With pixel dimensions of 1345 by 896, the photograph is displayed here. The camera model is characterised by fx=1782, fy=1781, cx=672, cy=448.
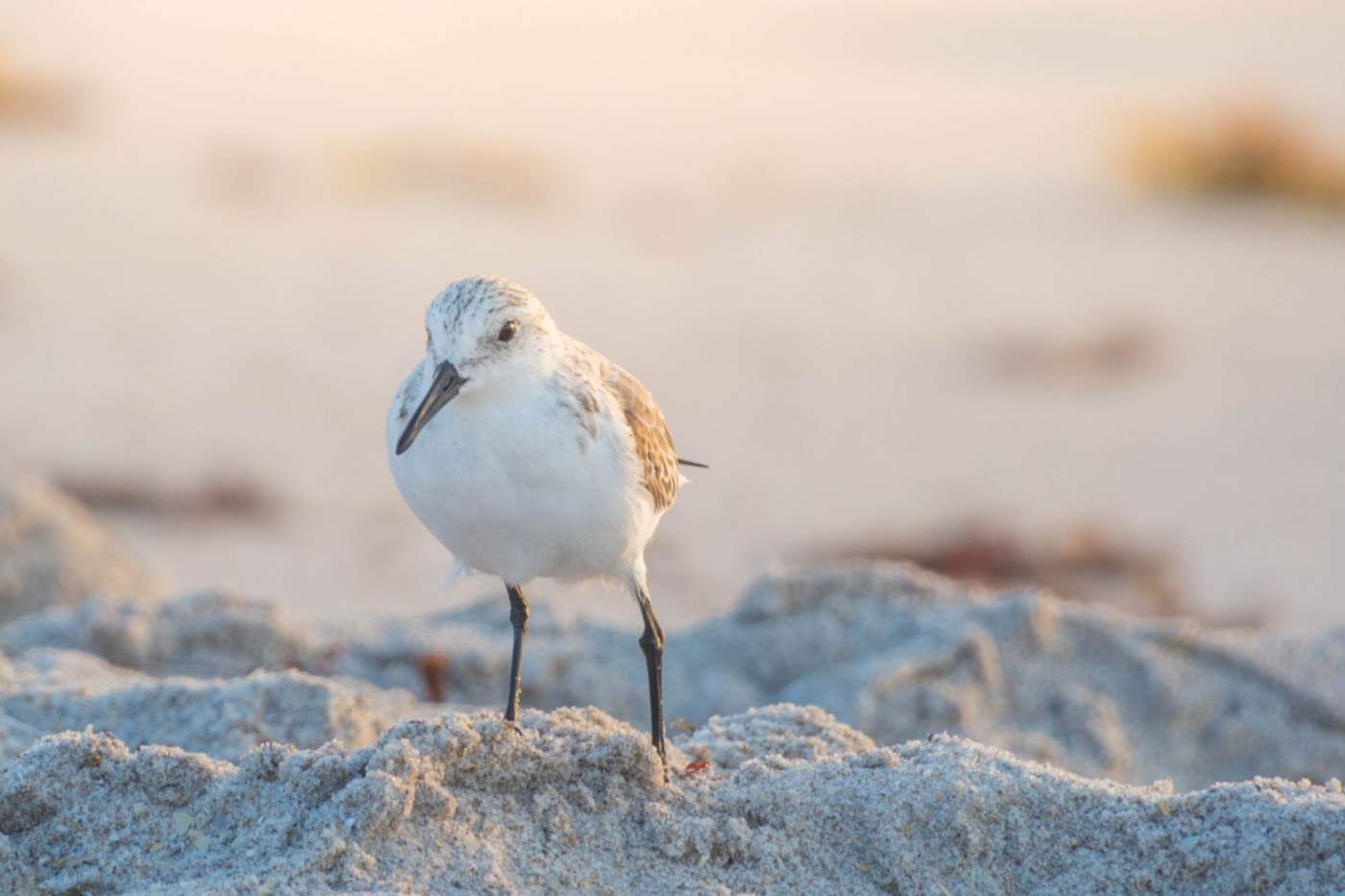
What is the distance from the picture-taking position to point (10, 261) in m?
13.0

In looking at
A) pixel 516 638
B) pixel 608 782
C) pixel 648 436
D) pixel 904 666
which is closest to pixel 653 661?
pixel 516 638

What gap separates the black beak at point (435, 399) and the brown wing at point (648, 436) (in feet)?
1.79

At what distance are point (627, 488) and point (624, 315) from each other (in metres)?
7.87

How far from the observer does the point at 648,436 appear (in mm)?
4555

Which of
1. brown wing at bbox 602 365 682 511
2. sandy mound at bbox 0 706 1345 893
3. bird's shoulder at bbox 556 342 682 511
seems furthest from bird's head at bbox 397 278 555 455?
sandy mound at bbox 0 706 1345 893

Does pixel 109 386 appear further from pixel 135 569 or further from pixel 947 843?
pixel 947 843

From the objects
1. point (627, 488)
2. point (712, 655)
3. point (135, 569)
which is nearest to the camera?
point (627, 488)

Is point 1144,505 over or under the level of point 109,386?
under

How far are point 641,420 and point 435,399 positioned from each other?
2.21ft

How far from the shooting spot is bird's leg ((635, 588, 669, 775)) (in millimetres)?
4582

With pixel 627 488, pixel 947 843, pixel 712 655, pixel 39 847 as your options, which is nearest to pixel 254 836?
pixel 39 847

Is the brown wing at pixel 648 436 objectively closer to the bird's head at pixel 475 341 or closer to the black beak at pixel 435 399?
the bird's head at pixel 475 341

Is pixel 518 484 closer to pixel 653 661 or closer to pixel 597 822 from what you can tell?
pixel 597 822

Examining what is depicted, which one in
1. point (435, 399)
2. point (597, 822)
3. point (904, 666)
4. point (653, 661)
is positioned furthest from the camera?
point (904, 666)
